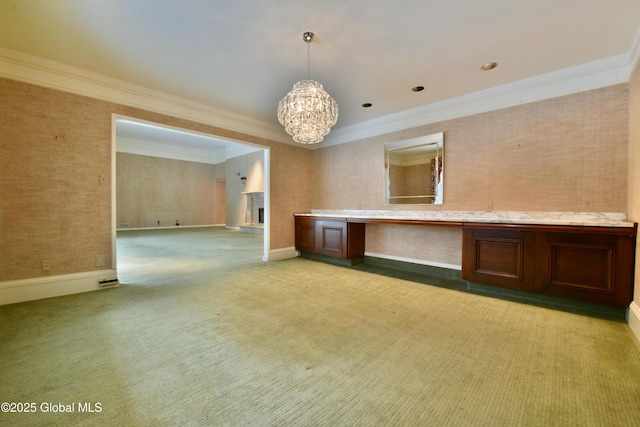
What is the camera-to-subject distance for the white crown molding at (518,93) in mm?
2834

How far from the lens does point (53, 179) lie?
10.1 ft

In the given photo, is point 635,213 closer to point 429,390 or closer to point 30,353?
point 429,390

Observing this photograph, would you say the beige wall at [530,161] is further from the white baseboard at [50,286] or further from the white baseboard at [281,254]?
the white baseboard at [50,286]

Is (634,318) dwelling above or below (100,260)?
below

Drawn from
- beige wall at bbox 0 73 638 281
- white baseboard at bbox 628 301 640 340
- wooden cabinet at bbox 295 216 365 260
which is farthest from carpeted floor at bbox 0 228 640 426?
wooden cabinet at bbox 295 216 365 260

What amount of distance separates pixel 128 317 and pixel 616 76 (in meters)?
5.79

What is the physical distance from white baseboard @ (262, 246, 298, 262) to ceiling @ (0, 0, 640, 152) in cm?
307

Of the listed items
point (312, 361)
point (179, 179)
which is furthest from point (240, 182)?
point (312, 361)

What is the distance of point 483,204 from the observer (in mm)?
3686

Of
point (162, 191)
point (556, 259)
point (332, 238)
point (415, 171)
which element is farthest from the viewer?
point (162, 191)

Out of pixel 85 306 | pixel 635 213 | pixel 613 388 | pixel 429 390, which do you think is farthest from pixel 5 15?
pixel 635 213

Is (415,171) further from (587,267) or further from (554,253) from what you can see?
(587,267)

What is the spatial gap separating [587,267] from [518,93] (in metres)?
2.29

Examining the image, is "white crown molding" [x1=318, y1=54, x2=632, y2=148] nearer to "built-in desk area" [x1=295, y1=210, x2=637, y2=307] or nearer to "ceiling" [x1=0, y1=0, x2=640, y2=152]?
"ceiling" [x1=0, y1=0, x2=640, y2=152]
